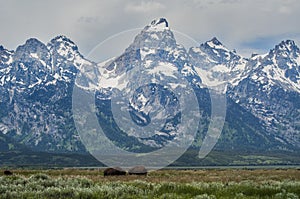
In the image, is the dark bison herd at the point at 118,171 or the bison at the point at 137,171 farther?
the bison at the point at 137,171

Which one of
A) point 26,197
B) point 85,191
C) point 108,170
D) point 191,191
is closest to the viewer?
point 26,197

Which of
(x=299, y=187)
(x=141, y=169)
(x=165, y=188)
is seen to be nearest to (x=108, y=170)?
(x=141, y=169)

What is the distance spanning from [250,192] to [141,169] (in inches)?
1273

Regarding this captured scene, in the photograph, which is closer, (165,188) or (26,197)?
(26,197)

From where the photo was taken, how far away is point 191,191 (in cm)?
3394

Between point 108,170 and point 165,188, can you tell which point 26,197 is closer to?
point 165,188

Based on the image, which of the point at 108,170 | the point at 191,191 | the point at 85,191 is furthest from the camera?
the point at 108,170

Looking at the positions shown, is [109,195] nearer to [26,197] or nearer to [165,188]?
[26,197]

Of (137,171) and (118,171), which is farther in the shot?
(137,171)

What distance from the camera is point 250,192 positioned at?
112 ft

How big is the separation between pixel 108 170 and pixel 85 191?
33.8 metres

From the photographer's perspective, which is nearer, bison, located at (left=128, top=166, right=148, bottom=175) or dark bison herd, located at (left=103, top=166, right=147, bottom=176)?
dark bison herd, located at (left=103, top=166, right=147, bottom=176)

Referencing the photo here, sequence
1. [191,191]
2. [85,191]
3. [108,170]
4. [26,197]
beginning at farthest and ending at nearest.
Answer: [108,170] → [191,191] → [85,191] → [26,197]

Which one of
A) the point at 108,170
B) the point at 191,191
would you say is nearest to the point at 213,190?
the point at 191,191
